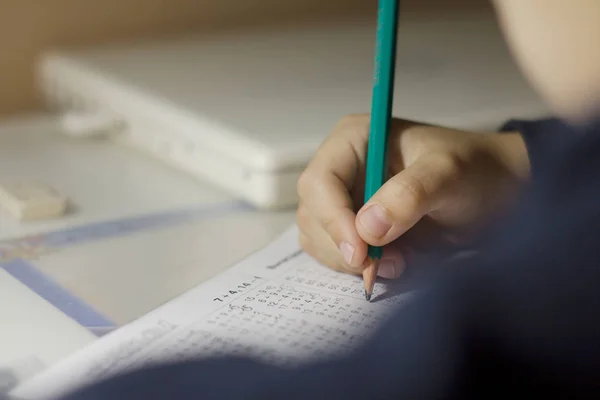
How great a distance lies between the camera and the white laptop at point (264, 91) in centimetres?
71

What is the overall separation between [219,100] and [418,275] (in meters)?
0.31

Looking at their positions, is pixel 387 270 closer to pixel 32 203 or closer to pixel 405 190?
pixel 405 190

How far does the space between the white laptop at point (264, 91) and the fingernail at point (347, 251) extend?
6.5 inches

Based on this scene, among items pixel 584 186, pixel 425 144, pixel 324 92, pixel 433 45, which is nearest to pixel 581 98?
pixel 584 186

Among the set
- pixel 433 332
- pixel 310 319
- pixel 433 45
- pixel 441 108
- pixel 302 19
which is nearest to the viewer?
pixel 433 332

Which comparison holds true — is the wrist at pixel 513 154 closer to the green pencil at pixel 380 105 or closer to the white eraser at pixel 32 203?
the green pencil at pixel 380 105

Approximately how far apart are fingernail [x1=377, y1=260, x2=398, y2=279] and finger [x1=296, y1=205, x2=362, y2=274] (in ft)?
0.05

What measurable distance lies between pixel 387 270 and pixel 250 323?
11 cm

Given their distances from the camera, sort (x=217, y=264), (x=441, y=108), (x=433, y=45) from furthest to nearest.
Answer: (x=433, y=45) < (x=441, y=108) < (x=217, y=264)

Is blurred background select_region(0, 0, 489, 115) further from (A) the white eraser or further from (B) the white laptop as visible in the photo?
(A) the white eraser

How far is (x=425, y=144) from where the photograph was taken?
0.58m

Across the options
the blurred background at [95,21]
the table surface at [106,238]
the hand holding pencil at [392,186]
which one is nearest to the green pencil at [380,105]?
the hand holding pencil at [392,186]

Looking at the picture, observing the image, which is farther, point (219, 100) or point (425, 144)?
point (219, 100)

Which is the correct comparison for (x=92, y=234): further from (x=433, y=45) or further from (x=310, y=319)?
(x=433, y=45)
